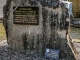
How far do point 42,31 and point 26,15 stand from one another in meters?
0.60

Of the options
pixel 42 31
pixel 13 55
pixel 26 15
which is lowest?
pixel 13 55

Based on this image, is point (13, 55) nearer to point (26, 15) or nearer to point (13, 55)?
point (13, 55)

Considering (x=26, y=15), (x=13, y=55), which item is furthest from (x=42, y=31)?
(x=13, y=55)

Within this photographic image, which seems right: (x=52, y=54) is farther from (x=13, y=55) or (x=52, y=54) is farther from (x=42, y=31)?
(x=13, y=55)

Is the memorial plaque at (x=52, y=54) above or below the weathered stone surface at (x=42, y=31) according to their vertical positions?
below

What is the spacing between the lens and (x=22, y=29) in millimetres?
7504

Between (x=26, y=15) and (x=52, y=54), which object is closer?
(x=52, y=54)

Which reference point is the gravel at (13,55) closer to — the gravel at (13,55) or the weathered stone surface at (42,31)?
the gravel at (13,55)

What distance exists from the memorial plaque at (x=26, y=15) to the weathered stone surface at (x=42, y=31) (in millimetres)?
85

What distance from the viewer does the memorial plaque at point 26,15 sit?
291 inches

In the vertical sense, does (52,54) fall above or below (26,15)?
below

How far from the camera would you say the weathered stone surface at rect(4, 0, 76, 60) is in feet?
24.0

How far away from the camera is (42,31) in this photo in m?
7.39

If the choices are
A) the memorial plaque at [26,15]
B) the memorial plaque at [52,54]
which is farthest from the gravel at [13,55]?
the memorial plaque at [26,15]
